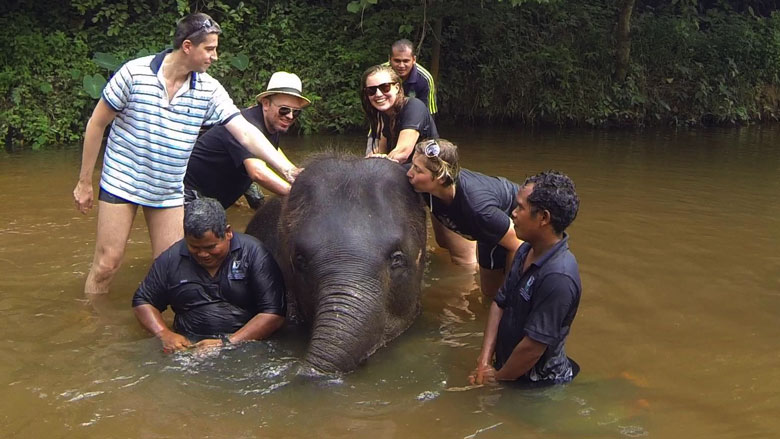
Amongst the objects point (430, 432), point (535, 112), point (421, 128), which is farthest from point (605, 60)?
point (430, 432)

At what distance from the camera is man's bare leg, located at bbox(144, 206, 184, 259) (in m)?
5.47

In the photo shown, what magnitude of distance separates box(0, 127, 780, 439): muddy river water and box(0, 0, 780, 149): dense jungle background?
7.28 m

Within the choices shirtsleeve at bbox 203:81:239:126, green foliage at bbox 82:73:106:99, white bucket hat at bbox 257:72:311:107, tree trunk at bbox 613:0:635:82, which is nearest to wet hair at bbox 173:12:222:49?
shirtsleeve at bbox 203:81:239:126

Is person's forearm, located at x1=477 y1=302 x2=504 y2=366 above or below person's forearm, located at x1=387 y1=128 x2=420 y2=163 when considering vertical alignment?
below

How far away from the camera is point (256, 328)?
15.6 feet

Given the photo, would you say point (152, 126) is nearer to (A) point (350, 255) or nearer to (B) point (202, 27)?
(B) point (202, 27)

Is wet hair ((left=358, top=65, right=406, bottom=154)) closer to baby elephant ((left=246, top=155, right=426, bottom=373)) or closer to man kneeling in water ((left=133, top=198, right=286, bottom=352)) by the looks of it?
baby elephant ((left=246, top=155, right=426, bottom=373))

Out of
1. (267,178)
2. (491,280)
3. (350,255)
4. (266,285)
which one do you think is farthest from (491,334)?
(267,178)

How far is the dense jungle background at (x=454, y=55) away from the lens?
14.7 m

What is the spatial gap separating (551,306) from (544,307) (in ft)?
0.11

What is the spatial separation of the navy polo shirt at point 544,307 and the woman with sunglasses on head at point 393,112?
1778 mm

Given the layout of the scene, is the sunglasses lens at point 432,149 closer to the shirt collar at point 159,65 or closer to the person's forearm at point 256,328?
the person's forearm at point 256,328

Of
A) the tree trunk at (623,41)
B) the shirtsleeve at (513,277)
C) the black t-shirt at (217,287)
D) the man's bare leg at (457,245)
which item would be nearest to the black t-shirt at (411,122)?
the man's bare leg at (457,245)

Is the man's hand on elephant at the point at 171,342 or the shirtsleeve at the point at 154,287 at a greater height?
the shirtsleeve at the point at 154,287
